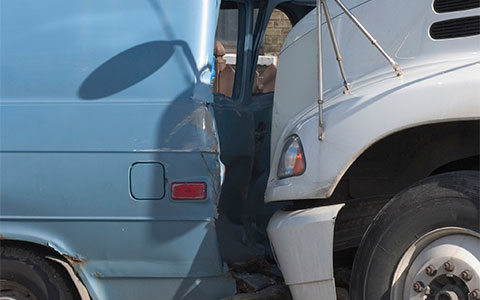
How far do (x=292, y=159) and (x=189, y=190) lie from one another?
2.05 feet

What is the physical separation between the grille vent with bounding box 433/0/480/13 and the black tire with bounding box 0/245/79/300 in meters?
2.45

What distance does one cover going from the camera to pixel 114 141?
3.50m

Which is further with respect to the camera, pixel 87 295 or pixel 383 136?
pixel 87 295

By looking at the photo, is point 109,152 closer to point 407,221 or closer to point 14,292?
point 14,292

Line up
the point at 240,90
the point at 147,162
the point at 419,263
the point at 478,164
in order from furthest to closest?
the point at 240,90 < the point at 147,162 < the point at 478,164 < the point at 419,263

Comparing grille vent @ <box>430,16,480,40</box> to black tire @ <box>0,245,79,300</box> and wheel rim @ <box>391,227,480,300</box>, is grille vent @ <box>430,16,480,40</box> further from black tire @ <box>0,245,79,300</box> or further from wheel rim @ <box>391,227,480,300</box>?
black tire @ <box>0,245,79,300</box>

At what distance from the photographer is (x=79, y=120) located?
3518 millimetres

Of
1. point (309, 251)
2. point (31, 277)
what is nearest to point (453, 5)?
point (309, 251)

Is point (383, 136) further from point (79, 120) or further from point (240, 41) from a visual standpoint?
point (240, 41)

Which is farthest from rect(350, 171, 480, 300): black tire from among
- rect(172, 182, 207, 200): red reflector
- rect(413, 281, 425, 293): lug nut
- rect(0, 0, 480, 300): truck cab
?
rect(172, 182, 207, 200): red reflector

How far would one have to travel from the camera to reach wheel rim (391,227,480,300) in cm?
271

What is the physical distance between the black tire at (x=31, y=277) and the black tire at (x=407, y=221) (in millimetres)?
1634

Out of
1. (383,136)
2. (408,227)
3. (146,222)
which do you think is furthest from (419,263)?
(146,222)

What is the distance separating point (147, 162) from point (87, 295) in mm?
830
